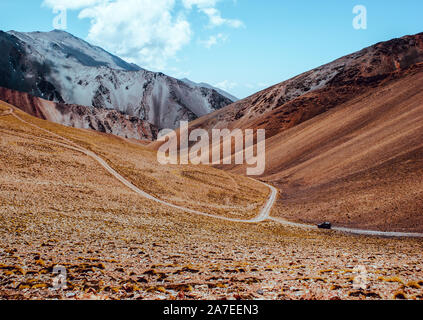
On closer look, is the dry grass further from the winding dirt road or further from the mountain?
the mountain

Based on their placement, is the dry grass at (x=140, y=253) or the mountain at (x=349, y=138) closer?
the dry grass at (x=140, y=253)

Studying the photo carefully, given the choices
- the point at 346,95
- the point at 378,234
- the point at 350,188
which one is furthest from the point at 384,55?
the point at 378,234

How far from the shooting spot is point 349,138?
3310 inches

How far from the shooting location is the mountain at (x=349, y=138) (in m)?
43.2

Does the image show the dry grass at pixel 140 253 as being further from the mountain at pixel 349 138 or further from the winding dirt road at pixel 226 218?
the mountain at pixel 349 138

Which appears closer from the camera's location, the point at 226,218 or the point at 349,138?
the point at 226,218

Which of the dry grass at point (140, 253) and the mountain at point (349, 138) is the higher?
the mountain at point (349, 138)

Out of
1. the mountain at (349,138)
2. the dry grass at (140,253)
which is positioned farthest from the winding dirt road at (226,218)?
the dry grass at (140,253)

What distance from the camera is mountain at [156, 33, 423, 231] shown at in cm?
4316

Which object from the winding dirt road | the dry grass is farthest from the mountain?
the dry grass

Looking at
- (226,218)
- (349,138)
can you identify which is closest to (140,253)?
(226,218)

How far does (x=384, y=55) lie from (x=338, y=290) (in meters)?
175

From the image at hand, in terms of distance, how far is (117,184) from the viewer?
44469mm

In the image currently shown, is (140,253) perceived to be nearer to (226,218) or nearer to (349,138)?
(226,218)
